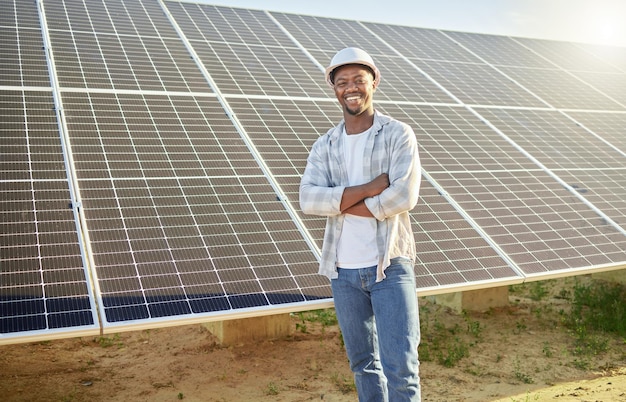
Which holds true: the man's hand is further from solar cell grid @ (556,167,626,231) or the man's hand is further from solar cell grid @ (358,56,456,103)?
solar cell grid @ (358,56,456,103)

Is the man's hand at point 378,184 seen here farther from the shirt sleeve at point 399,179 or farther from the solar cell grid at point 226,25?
the solar cell grid at point 226,25

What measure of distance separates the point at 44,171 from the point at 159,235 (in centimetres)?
151

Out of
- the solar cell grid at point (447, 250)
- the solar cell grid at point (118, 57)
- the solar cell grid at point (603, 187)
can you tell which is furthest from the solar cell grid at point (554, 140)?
the solar cell grid at point (118, 57)

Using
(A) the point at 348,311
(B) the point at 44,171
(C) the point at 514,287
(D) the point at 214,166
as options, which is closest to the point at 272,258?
(D) the point at 214,166

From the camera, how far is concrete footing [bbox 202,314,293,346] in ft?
31.7

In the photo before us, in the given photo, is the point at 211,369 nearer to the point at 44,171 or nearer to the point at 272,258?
the point at 272,258

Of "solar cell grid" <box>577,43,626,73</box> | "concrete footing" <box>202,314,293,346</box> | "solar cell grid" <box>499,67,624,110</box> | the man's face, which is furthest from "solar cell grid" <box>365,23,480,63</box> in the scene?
the man's face

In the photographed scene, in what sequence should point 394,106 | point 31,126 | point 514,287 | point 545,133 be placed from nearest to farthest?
1. point 31,126
2. point 394,106
3. point 545,133
4. point 514,287

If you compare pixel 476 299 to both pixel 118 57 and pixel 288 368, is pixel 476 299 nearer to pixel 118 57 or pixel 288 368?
pixel 288 368

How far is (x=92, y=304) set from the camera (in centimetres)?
561

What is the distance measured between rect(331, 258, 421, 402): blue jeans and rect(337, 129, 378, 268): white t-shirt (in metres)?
0.07

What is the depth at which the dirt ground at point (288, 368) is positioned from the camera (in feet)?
27.0

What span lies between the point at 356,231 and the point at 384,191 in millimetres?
377

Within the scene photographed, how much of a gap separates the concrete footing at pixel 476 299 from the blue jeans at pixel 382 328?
273 inches
